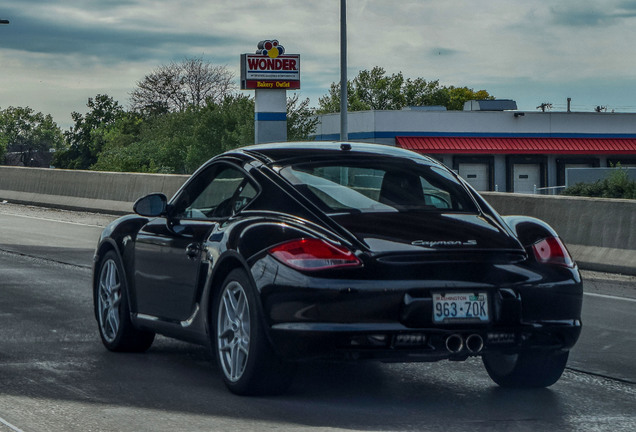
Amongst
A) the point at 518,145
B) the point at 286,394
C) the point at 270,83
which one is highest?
the point at 270,83

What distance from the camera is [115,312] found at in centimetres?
845

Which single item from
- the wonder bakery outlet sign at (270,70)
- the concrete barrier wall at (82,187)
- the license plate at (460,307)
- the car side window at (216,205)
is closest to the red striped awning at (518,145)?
the wonder bakery outlet sign at (270,70)

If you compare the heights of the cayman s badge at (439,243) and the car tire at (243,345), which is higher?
the cayman s badge at (439,243)

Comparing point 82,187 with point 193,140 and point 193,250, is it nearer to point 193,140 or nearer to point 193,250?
point 193,250

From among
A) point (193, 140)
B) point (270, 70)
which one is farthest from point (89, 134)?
point (270, 70)

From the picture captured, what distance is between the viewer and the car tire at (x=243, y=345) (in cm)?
646

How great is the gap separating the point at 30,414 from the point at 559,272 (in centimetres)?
295

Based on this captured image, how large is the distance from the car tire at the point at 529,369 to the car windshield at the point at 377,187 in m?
0.95

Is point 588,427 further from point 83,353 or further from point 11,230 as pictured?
point 11,230

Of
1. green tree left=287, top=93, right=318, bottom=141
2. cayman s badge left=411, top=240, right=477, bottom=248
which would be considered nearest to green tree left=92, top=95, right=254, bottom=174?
green tree left=287, top=93, right=318, bottom=141

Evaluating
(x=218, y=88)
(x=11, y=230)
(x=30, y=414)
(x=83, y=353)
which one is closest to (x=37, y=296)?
(x=83, y=353)

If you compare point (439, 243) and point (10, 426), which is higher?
point (439, 243)

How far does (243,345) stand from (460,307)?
48.2 inches

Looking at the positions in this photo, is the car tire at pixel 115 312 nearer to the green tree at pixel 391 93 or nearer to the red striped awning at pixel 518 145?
the red striped awning at pixel 518 145
